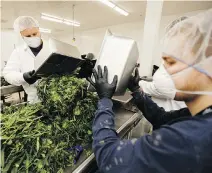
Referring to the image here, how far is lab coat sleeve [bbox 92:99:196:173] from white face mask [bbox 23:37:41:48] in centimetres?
148

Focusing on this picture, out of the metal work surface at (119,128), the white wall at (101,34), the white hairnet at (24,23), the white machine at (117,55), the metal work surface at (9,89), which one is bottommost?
the metal work surface at (119,128)

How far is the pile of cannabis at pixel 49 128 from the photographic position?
0.69 meters

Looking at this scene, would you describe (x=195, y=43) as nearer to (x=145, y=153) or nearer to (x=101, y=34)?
(x=145, y=153)

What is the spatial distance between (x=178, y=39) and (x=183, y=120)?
0.32 metres

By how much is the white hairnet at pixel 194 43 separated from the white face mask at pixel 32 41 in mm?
1544

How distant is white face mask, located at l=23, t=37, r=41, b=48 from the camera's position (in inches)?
68.8

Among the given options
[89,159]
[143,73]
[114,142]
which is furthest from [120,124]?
[143,73]

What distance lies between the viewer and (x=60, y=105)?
3.05ft

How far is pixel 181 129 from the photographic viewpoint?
559 millimetres

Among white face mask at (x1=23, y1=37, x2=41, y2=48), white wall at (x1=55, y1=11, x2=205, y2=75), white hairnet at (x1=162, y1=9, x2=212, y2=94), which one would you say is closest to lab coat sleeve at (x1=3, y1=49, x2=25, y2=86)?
white face mask at (x1=23, y1=37, x2=41, y2=48)

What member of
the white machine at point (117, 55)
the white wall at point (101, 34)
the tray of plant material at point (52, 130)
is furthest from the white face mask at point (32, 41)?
the white wall at point (101, 34)

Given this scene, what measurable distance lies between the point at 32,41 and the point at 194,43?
65.3 inches

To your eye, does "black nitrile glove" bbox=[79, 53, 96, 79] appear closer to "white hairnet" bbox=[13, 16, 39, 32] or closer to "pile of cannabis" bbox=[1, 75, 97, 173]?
"pile of cannabis" bbox=[1, 75, 97, 173]

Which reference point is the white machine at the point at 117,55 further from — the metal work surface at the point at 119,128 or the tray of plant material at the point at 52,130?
the metal work surface at the point at 119,128
